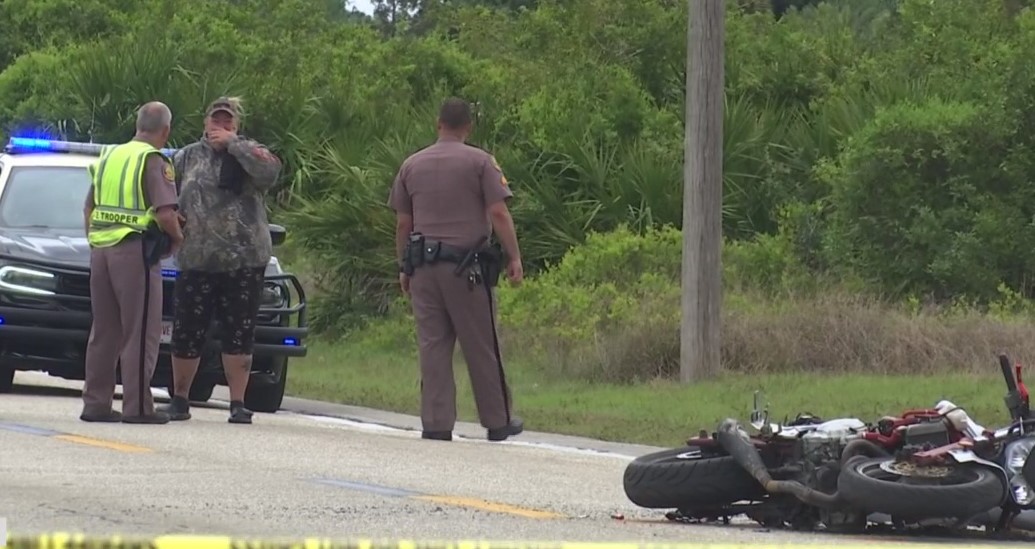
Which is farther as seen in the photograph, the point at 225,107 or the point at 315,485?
the point at 225,107

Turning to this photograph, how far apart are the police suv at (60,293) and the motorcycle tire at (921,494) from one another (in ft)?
19.8

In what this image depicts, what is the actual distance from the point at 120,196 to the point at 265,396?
8.81ft

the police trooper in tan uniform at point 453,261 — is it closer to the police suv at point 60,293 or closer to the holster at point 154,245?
the holster at point 154,245

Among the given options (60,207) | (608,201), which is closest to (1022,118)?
(608,201)

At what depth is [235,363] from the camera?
12.4 metres

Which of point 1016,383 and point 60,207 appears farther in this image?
point 60,207

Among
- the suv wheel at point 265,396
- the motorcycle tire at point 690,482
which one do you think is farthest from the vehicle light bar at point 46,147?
the motorcycle tire at point 690,482

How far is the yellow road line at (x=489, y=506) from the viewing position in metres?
8.11

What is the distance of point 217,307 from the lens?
1234cm

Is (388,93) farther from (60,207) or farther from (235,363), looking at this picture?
(235,363)

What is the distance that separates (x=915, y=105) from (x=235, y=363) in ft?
31.7

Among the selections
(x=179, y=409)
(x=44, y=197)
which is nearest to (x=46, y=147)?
(x=44, y=197)

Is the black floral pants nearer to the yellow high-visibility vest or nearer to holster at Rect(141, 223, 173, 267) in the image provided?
holster at Rect(141, 223, 173, 267)

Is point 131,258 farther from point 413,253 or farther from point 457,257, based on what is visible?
point 457,257
